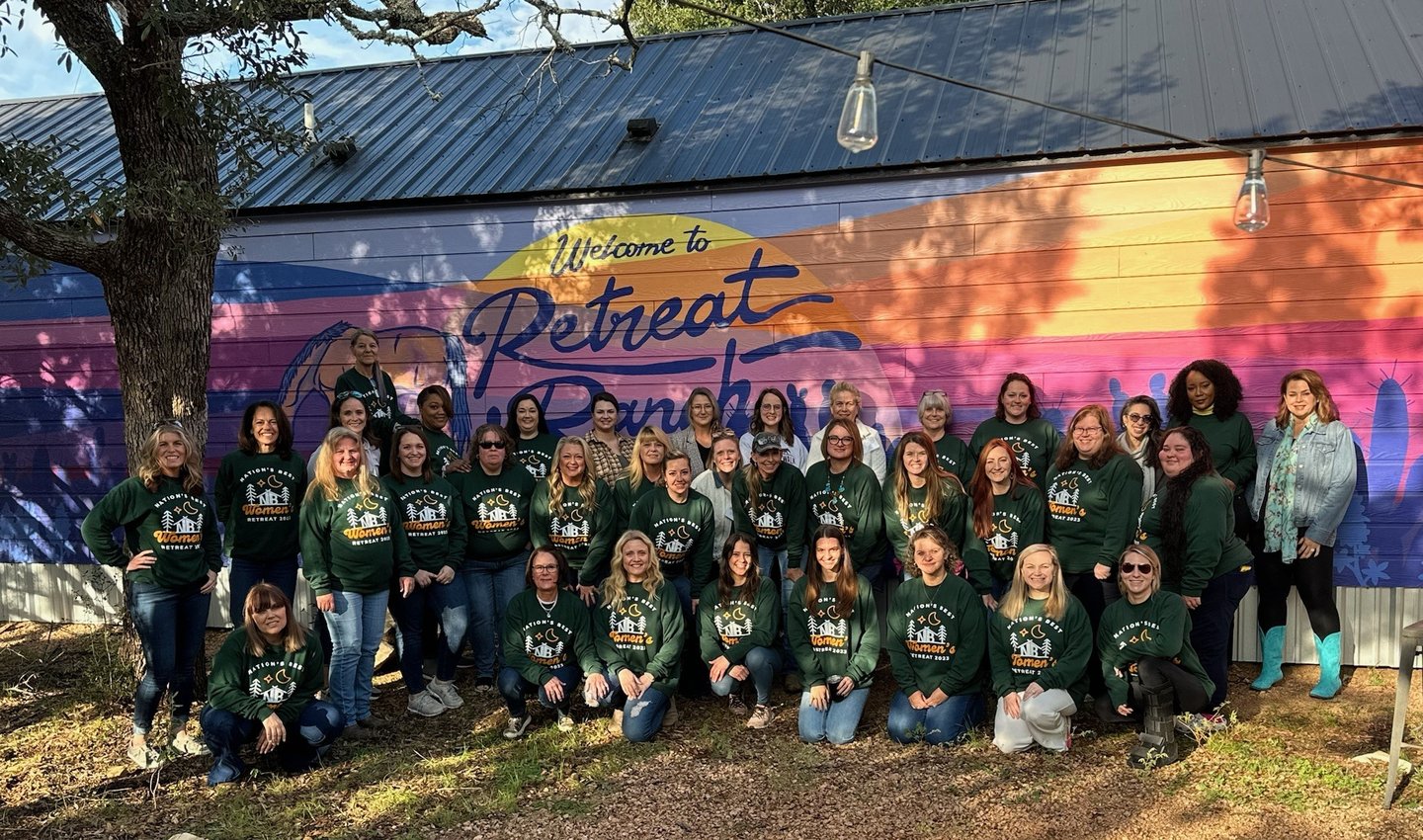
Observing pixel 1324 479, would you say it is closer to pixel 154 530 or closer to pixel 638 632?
pixel 638 632

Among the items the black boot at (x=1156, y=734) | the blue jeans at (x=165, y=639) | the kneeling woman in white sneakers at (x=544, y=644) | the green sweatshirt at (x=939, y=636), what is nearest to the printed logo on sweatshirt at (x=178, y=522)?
the blue jeans at (x=165, y=639)

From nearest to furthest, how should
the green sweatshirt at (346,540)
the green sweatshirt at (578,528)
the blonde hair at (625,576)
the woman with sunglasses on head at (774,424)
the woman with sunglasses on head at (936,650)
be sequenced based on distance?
the woman with sunglasses on head at (936,650) < the green sweatshirt at (346,540) < the blonde hair at (625,576) < the green sweatshirt at (578,528) < the woman with sunglasses on head at (774,424)

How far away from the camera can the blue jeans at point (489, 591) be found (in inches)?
262

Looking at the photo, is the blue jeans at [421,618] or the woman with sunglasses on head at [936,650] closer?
the woman with sunglasses on head at [936,650]

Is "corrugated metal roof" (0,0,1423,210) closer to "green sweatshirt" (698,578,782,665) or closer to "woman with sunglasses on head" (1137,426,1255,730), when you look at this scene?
"woman with sunglasses on head" (1137,426,1255,730)

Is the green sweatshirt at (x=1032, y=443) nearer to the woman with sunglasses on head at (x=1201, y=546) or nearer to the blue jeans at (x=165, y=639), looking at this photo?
the woman with sunglasses on head at (x=1201, y=546)

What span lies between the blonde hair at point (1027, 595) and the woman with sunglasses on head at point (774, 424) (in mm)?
1580

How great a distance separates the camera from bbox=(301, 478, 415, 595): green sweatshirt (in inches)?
236

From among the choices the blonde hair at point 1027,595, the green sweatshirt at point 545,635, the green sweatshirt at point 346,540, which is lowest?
the green sweatshirt at point 545,635

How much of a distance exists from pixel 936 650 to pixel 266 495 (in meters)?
3.79

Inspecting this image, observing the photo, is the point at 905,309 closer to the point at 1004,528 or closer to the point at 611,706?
the point at 1004,528

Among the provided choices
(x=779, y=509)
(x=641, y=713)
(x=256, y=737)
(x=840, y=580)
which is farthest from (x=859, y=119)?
(x=256, y=737)

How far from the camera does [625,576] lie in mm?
6148

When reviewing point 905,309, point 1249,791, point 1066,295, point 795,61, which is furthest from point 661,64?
point 1249,791
